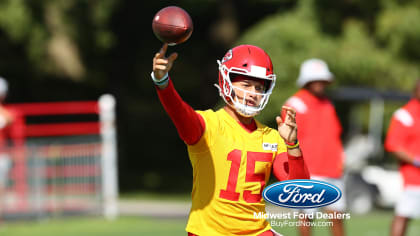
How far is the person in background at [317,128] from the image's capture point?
8289 mm

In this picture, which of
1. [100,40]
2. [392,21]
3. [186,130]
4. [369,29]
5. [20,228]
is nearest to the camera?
[186,130]

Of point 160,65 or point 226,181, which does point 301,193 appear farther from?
point 160,65

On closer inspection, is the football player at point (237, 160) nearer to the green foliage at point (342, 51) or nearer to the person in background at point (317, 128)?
the person in background at point (317, 128)

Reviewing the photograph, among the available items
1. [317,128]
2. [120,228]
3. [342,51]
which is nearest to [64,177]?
[120,228]

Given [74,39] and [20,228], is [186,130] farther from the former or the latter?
[74,39]

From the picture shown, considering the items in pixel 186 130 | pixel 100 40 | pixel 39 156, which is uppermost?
pixel 100 40

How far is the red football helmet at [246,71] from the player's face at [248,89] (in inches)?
0.6

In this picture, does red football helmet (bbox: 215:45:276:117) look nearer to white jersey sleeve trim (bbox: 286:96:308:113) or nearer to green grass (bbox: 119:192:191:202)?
white jersey sleeve trim (bbox: 286:96:308:113)

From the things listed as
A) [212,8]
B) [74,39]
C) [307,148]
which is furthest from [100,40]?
[307,148]

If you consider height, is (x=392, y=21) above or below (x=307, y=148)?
above

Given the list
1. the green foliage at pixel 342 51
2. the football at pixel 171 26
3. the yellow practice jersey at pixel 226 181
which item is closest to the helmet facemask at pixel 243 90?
the yellow practice jersey at pixel 226 181

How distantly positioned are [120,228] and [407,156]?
18.3ft

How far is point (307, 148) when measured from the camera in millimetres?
8320

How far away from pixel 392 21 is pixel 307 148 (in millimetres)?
9755
